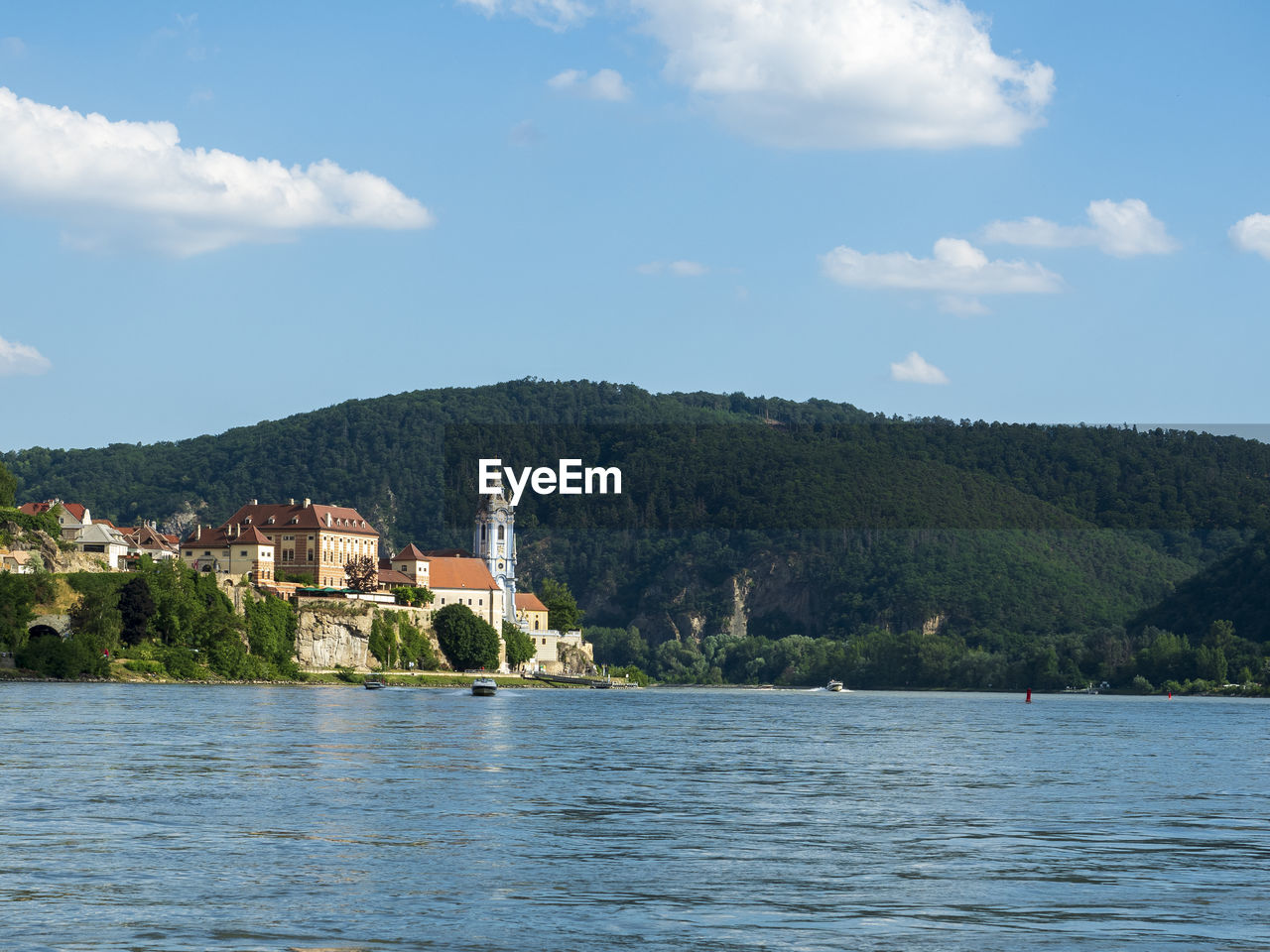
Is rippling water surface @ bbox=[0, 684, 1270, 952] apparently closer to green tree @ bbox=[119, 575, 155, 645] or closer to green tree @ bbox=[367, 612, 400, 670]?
green tree @ bbox=[119, 575, 155, 645]

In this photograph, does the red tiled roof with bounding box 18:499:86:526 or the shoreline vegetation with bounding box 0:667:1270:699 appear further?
the red tiled roof with bounding box 18:499:86:526

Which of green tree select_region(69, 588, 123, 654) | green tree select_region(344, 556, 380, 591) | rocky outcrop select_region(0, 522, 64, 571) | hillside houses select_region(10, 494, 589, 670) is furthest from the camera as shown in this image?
green tree select_region(344, 556, 380, 591)

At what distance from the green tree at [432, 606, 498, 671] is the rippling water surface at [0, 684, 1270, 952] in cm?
11196

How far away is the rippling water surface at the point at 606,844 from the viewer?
76.3ft

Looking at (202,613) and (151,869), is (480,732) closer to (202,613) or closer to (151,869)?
(151,869)

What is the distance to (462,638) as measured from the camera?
181000 mm

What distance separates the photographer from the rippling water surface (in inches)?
915

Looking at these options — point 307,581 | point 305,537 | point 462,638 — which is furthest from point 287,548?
point 462,638

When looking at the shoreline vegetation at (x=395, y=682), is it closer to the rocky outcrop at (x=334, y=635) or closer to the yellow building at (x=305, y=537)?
the rocky outcrop at (x=334, y=635)

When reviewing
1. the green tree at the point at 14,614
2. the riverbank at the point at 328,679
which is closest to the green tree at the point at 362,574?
the riverbank at the point at 328,679

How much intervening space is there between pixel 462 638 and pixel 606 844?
14999cm

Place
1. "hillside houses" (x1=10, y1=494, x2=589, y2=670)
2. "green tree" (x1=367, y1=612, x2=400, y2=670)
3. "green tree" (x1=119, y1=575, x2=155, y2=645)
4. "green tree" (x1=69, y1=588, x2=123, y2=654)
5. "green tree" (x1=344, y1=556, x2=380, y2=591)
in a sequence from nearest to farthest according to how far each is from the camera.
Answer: "green tree" (x1=69, y1=588, x2=123, y2=654) → "green tree" (x1=119, y1=575, x2=155, y2=645) → "green tree" (x1=367, y1=612, x2=400, y2=670) → "hillside houses" (x1=10, y1=494, x2=589, y2=670) → "green tree" (x1=344, y1=556, x2=380, y2=591)

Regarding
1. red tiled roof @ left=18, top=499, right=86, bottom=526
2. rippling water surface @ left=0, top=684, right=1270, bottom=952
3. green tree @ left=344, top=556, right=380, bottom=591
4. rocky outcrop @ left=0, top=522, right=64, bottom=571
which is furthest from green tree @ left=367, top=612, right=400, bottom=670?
rippling water surface @ left=0, top=684, right=1270, bottom=952

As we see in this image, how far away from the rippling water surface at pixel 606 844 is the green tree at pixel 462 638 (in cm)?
11196
